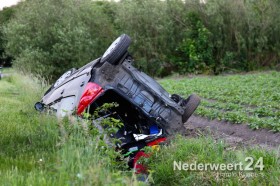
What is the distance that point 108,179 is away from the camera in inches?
122

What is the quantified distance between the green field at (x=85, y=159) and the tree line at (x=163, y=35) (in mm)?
21410

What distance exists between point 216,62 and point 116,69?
2352cm

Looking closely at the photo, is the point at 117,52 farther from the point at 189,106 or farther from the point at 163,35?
the point at 163,35

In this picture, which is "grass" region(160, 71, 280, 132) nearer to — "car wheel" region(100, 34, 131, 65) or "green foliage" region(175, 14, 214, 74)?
"car wheel" region(100, 34, 131, 65)

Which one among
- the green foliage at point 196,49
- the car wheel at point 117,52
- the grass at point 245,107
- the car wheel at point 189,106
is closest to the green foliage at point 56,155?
the car wheel at point 117,52

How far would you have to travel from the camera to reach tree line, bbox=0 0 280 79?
28469 millimetres

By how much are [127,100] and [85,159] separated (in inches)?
111

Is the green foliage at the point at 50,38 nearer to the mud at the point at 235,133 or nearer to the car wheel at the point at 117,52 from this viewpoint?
the mud at the point at 235,133

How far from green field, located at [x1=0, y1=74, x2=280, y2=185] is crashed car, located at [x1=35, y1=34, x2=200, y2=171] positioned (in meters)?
0.46

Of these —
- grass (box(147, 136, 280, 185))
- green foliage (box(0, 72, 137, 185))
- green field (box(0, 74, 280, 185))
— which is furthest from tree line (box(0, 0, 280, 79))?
grass (box(147, 136, 280, 185))

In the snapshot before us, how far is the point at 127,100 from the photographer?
22.3 feet

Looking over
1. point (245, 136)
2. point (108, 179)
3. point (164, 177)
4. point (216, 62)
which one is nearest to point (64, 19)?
point (216, 62)

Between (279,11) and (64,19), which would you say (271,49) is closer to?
(279,11)

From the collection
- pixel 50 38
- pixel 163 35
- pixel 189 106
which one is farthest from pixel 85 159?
pixel 163 35
